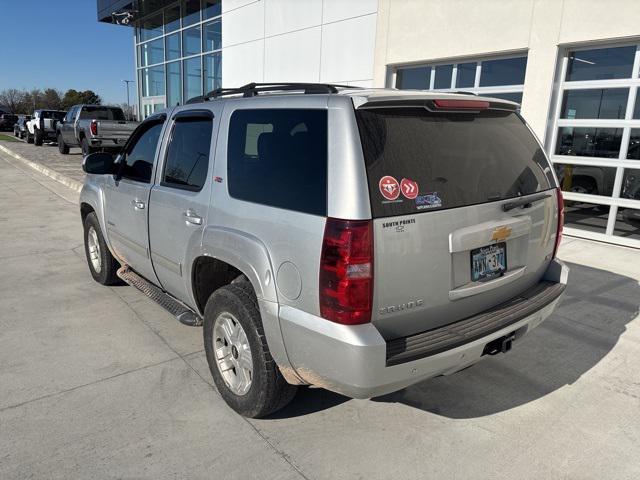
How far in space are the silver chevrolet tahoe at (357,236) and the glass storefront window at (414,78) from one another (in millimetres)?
7504

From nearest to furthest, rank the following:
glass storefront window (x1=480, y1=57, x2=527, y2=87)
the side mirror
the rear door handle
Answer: the rear door handle < the side mirror < glass storefront window (x1=480, y1=57, x2=527, y2=87)

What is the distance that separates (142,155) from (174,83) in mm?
19930

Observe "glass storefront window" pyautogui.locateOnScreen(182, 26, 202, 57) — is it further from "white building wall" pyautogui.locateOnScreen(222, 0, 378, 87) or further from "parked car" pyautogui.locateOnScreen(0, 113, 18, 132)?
"parked car" pyautogui.locateOnScreen(0, 113, 18, 132)

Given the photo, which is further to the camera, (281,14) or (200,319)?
(281,14)

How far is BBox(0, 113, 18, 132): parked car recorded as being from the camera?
43812 mm

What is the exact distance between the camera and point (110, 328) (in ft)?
13.5

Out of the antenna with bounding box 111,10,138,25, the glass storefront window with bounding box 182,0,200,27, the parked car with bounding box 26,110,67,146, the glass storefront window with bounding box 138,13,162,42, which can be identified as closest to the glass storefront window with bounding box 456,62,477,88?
the glass storefront window with bounding box 182,0,200,27

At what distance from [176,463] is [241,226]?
1284 millimetres

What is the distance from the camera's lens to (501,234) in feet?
8.66

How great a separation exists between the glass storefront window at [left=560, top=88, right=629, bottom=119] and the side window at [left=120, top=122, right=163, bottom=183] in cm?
690

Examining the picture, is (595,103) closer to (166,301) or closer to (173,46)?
(166,301)

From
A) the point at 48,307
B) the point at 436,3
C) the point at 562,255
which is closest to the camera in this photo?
the point at 48,307

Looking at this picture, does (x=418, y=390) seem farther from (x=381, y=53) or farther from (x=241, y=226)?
(x=381, y=53)

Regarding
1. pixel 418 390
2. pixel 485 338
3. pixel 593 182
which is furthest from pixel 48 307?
pixel 593 182
